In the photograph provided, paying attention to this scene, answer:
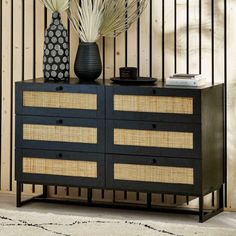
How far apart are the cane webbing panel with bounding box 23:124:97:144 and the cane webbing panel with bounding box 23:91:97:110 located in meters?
0.13

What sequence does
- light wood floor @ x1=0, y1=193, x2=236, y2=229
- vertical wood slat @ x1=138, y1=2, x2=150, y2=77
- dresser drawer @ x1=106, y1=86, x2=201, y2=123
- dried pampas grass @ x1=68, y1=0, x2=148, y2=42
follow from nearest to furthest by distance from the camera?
dresser drawer @ x1=106, y1=86, x2=201, y2=123 < light wood floor @ x1=0, y1=193, x2=236, y2=229 < dried pampas grass @ x1=68, y1=0, x2=148, y2=42 < vertical wood slat @ x1=138, y1=2, x2=150, y2=77

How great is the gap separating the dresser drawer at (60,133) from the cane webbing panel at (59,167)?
0.08 meters

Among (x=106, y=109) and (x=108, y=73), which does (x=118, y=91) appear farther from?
(x=108, y=73)

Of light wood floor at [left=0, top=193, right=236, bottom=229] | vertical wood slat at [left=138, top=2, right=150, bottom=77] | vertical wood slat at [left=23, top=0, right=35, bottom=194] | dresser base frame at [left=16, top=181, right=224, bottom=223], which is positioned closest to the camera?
light wood floor at [left=0, top=193, right=236, bottom=229]

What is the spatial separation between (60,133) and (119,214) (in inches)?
23.7

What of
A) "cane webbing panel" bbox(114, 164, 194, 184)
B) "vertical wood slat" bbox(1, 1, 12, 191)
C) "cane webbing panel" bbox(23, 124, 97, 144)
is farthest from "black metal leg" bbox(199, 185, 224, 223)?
"vertical wood slat" bbox(1, 1, 12, 191)

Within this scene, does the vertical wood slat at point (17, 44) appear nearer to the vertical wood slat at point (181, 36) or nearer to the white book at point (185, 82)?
the vertical wood slat at point (181, 36)

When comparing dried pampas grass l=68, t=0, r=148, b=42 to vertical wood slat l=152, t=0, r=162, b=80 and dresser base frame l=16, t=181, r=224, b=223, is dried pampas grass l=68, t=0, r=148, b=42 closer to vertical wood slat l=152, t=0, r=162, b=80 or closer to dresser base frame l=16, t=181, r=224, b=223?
vertical wood slat l=152, t=0, r=162, b=80

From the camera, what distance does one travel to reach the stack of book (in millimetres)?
4602

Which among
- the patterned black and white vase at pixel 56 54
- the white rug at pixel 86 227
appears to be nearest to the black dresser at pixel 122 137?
the patterned black and white vase at pixel 56 54

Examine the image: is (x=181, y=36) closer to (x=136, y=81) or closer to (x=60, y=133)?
(x=136, y=81)

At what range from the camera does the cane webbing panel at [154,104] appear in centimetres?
456

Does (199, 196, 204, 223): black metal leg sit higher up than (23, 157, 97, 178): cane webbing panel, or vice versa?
(23, 157, 97, 178): cane webbing panel

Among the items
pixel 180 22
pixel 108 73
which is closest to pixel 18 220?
pixel 108 73
